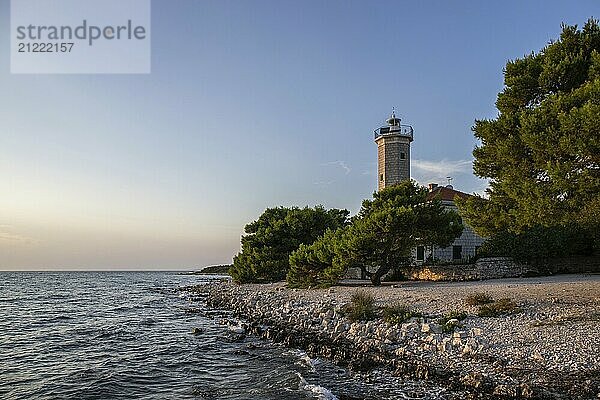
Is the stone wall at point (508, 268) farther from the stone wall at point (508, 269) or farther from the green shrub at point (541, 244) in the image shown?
the green shrub at point (541, 244)

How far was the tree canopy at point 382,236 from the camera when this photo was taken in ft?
70.4

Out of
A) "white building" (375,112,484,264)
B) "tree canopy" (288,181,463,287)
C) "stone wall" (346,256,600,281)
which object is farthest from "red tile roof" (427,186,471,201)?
"tree canopy" (288,181,463,287)

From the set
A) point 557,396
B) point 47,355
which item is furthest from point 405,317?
point 47,355

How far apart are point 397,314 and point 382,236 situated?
8.45 m

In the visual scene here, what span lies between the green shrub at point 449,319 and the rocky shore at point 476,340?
60 mm

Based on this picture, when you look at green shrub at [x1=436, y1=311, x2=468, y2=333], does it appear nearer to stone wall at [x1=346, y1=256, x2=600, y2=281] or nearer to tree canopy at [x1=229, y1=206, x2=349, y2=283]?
stone wall at [x1=346, y1=256, x2=600, y2=281]

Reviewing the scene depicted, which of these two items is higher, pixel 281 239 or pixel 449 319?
pixel 281 239

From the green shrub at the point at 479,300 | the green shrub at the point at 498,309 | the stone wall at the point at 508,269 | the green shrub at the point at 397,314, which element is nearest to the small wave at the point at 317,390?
the green shrub at the point at 397,314

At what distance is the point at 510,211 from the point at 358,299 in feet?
24.7

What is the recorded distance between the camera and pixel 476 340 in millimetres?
10375

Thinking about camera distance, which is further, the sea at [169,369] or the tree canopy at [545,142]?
the tree canopy at [545,142]

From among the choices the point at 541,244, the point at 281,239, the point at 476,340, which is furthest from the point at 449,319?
the point at 281,239

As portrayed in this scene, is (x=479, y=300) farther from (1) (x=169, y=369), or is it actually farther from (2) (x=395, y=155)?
(2) (x=395, y=155)

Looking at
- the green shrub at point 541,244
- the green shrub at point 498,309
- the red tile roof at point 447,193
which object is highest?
the red tile roof at point 447,193
